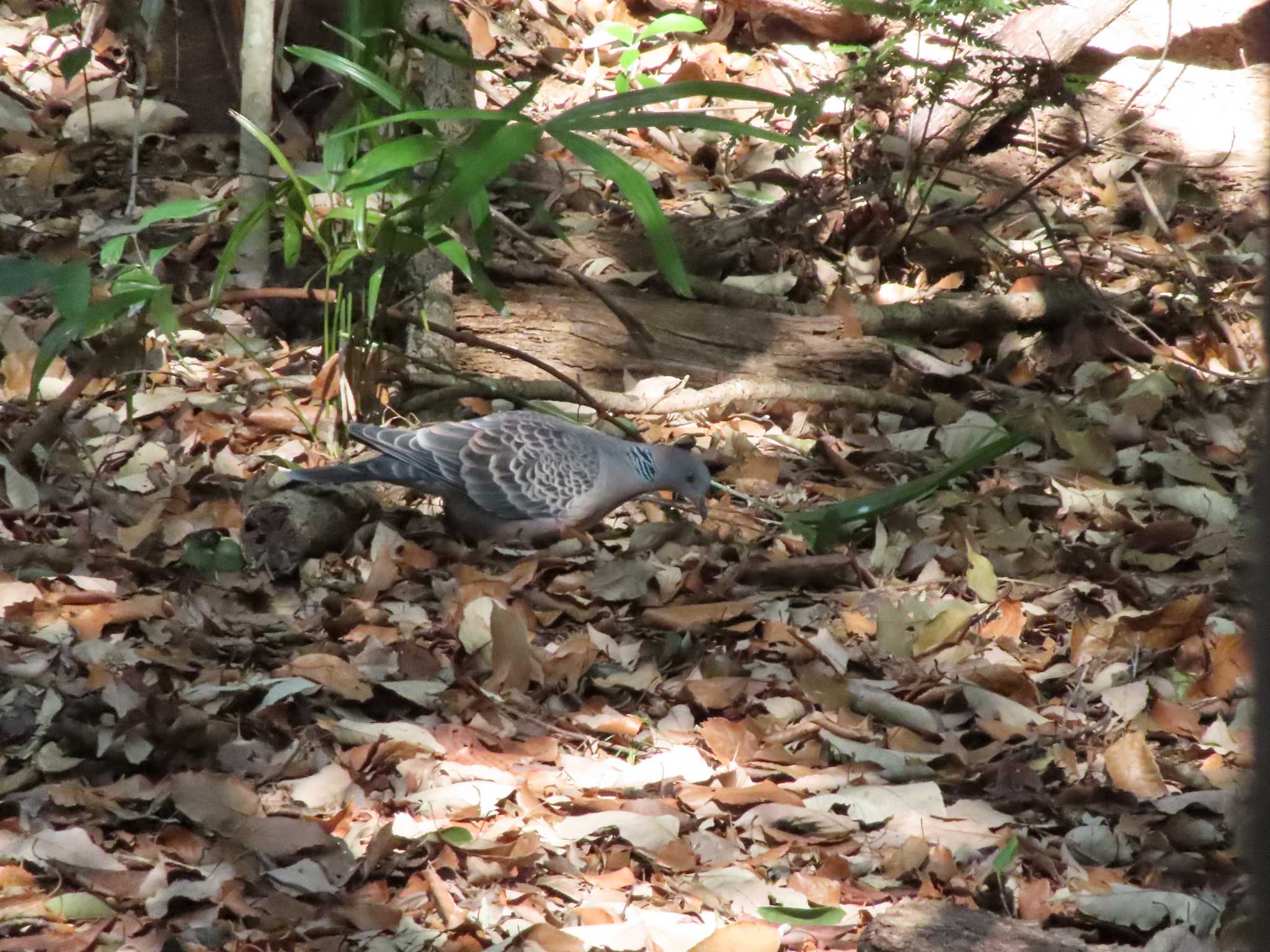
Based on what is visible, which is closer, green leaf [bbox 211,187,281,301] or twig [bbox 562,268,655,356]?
green leaf [bbox 211,187,281,301]

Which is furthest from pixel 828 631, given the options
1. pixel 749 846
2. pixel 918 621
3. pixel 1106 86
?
pixel 1106 86

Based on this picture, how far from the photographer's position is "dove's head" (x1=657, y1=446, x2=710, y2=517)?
5.11m

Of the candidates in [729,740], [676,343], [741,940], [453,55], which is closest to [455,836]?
[741,940]

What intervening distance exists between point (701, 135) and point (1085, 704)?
4.40 metres

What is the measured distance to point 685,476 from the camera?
5.11 m

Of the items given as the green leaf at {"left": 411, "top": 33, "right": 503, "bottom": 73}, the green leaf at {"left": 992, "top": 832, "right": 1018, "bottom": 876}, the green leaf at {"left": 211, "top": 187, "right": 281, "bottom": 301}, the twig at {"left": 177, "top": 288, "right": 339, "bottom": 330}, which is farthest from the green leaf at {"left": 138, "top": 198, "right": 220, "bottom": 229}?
the green leaf at {"left": 992, "top": 832, "right": 1018, "bottom": 876}

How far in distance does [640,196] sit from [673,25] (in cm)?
393

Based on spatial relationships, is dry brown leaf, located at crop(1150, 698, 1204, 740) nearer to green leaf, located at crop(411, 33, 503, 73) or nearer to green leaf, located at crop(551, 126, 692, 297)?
green leaf, located at crop(551, 126, 692, 297)

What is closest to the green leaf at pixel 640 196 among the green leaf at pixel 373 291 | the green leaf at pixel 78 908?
the green leaf at pixel 373 291

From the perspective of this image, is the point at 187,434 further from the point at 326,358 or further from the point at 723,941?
the point at 723,941

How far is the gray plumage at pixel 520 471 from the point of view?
15.5 feet

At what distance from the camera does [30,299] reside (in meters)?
5.82

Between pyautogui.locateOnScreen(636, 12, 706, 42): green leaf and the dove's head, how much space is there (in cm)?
351

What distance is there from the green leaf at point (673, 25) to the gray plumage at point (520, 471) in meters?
3.36
